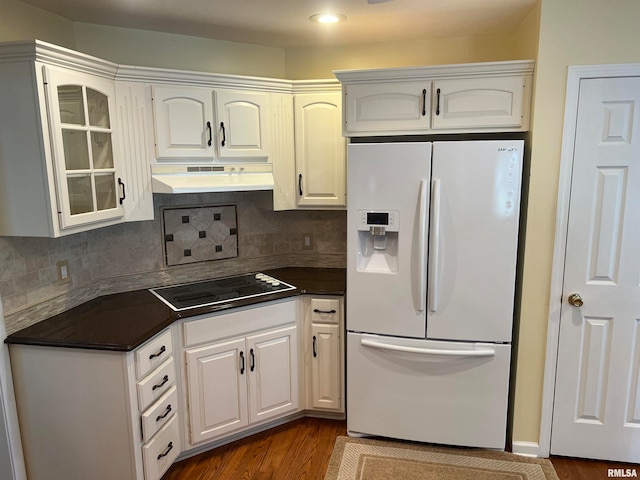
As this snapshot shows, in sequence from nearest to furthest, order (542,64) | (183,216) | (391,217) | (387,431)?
1. (542,64)
2. (391,217)
3. (387,431)
4. (183,216)

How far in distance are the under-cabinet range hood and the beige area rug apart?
1651 mm

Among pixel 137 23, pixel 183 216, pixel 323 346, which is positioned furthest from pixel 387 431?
pixel 137 23

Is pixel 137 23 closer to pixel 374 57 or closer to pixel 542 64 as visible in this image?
pixel 374 57

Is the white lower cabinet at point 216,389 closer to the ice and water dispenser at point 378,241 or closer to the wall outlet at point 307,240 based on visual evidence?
the ice and water dispenser at point 378,241

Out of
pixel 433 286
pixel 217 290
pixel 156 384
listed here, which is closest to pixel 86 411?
pixel 156 384

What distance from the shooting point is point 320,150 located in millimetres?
2842

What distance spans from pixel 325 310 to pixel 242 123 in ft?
4.07

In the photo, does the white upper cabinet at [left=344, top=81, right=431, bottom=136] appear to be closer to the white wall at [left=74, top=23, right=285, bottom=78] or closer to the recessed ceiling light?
the recessed ceiling light

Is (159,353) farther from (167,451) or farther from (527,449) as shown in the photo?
(527,449)

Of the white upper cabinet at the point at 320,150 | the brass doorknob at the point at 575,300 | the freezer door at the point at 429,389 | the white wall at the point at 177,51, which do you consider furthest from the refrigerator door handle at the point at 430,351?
the white wall at the point at 177,51

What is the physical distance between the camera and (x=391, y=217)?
2400mm

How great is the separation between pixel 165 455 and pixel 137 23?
2.36 metres

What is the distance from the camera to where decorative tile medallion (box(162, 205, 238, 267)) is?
2873 millimetres

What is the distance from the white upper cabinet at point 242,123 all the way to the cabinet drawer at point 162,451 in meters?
1.54
